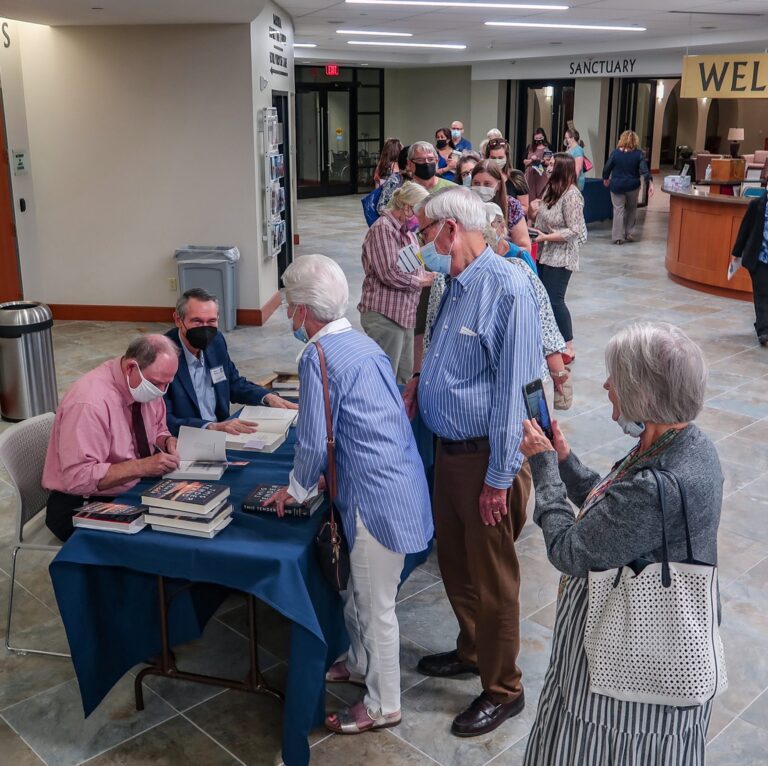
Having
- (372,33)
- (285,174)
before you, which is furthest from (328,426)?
(372,33)

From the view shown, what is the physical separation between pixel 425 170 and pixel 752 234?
399 centimetres

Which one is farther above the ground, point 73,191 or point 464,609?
point 73,191

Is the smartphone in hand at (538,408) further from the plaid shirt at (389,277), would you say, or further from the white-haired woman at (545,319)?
the plaid shirt at (389,277)

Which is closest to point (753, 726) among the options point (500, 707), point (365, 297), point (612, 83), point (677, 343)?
point (500, 707)

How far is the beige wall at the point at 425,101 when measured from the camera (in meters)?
21.8

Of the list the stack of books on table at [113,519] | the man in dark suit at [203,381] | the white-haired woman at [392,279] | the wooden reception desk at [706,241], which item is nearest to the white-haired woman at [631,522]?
the stack of books on table at [113,519]

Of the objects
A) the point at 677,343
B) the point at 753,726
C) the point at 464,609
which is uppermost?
the point at 677,343

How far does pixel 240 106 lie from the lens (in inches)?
333

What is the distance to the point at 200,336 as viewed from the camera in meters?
3.69

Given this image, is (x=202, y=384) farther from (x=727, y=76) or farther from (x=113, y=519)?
(x=727, y=76)

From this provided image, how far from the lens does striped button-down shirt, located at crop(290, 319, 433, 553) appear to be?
2732 millimetres

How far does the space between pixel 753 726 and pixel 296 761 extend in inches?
64.4

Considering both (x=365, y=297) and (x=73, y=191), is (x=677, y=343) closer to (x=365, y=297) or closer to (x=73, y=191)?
(x=365, y=297)

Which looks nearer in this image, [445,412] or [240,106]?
[445,412]
